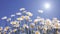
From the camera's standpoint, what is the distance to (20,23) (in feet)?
4.08

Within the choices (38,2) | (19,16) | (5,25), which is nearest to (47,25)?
(19,16)

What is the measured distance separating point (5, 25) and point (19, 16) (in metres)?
0.16

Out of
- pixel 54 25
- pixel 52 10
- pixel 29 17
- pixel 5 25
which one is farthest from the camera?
pixel 52 10

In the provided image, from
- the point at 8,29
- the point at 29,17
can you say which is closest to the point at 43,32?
the point at 29,17

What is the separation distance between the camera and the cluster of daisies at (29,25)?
1091mm

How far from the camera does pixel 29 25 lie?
3.98 feet

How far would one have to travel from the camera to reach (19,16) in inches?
51.1

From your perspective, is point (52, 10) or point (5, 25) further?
point (52, 10)

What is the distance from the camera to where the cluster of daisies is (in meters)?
1.09

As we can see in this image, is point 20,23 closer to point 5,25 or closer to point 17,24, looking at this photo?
point 17,24

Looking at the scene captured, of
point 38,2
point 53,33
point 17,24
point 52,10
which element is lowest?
point 53,33

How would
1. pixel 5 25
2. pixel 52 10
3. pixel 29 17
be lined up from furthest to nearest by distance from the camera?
1. pixel 52 10
2. pixel 5 25
3. pixel 29 17

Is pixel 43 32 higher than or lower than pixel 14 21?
lower

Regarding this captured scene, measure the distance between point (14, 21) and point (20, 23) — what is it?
6 cm
